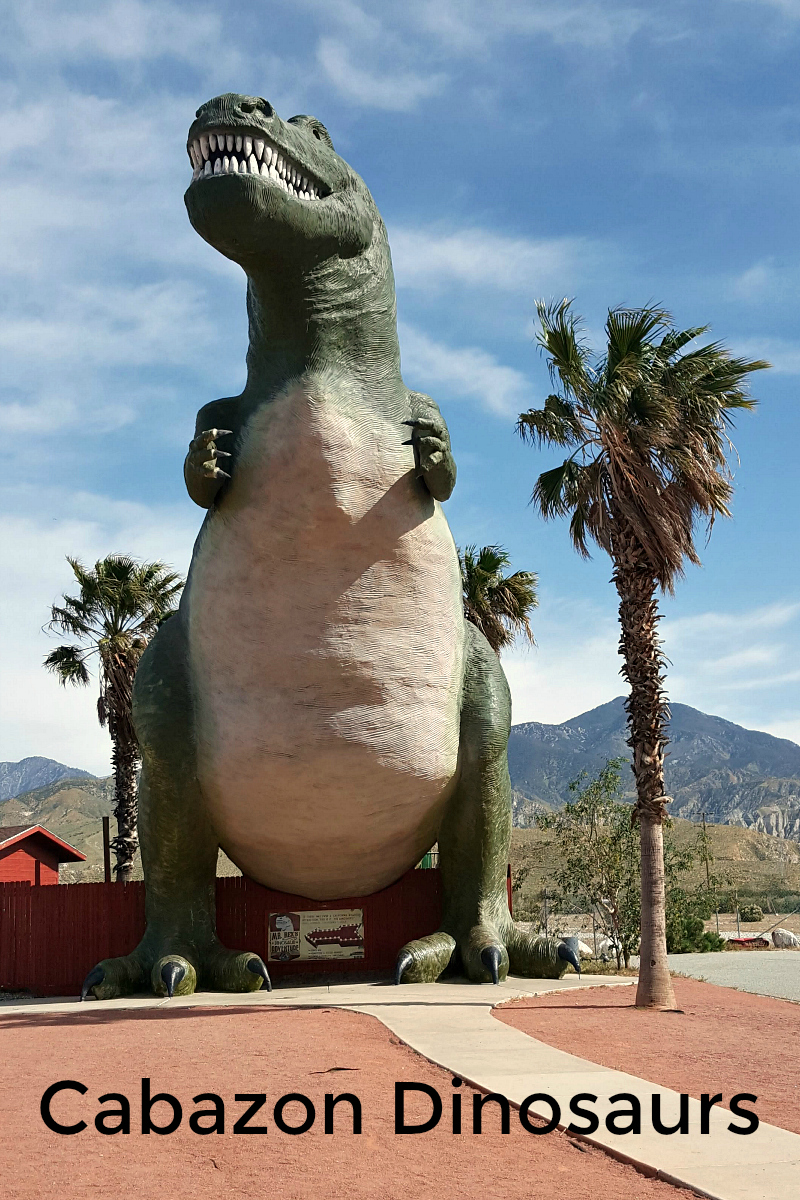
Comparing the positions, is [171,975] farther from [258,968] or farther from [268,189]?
[268,189]

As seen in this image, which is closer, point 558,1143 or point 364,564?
point 558,1143

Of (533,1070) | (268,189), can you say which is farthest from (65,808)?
(533,1070)

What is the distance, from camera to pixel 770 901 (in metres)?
42.0

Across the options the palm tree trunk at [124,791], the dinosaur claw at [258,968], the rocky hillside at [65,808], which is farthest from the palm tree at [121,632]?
the rocky hillside at [65,808]

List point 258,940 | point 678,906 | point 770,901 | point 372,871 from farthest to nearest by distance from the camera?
point 770,901, point 678,906, point 258,940, point 372,871

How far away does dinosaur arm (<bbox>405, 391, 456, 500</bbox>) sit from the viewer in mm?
8859

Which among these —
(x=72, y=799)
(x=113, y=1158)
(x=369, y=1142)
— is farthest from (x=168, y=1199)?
(x=72, y=799)

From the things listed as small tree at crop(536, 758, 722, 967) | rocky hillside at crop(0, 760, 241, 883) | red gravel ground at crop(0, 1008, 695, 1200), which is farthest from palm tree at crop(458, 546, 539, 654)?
rocky hillside at crop(0, 760, 241, 883)

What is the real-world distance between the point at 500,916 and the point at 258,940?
2.45m

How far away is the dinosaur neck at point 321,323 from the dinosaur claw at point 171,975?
466 cm

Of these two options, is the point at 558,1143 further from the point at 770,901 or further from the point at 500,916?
the point at 770,901

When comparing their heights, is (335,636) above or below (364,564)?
below

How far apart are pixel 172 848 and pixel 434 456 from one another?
4078 millimetres

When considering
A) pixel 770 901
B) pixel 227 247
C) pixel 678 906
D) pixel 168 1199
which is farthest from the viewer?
pixel 770 901
